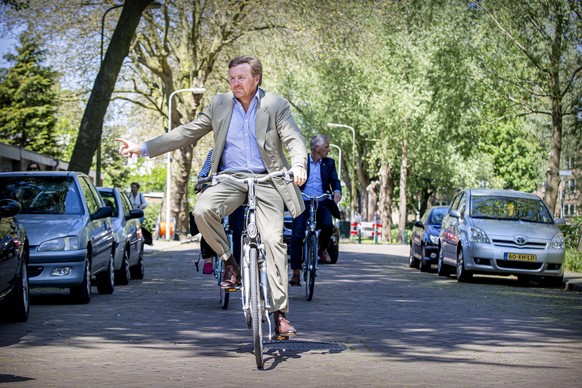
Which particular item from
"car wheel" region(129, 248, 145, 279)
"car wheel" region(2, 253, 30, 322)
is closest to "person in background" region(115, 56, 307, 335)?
"car wheel" region(2, 253, 30, 322)

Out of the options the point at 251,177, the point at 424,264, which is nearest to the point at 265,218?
the point at 251,177

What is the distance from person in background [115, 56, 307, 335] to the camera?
26.3ft

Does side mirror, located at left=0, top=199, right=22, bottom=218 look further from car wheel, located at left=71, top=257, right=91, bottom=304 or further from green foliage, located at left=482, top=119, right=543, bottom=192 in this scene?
green foliage, located at left=482, top=119, right=543, bottom=192

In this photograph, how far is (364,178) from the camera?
6588cm

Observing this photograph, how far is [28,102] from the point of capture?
54.2 meters

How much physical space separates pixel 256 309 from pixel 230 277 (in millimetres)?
1537

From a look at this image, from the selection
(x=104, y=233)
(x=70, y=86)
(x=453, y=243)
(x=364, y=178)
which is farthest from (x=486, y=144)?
(x=104, y=233)

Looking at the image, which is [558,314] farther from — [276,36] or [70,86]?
[70,86]

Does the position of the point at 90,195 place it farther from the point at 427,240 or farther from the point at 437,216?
the point at 437,216

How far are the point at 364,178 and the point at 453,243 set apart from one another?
1813 inches

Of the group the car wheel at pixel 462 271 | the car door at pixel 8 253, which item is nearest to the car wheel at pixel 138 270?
the car wheel at pixel 462 271

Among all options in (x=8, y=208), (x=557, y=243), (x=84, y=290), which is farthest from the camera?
(x=557, y=243)

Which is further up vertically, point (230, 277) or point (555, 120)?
point (555, 120)

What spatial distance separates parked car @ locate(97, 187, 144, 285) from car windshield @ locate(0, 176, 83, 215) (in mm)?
2099
